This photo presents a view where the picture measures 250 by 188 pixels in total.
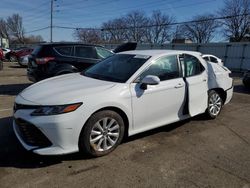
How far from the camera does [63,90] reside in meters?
3.73

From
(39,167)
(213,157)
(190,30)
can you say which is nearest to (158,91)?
(213,157)

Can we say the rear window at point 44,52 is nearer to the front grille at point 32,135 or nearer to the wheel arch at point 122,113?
the front grille at point 32,135

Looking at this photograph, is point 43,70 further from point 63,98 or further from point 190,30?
point 190,30

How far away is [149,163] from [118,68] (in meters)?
1.78

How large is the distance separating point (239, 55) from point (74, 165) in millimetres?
19068

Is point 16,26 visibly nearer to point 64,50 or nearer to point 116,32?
point 116,32

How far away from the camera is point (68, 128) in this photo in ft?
11.0

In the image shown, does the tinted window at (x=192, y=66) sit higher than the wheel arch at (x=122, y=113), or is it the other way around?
the tinted window at (x=192, y=66)

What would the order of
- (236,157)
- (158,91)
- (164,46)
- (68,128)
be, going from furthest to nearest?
(164,46) → (158,91) → (236,157) → (68,128)

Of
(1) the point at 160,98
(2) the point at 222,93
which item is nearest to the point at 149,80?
(1) the point at 160,98

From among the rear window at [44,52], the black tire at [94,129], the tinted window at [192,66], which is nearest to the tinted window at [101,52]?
the rear window at [44,52]

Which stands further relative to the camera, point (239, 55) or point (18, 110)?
point (239, 55)

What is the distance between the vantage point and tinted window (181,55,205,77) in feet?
16.0

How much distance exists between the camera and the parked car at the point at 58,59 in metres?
7.74
